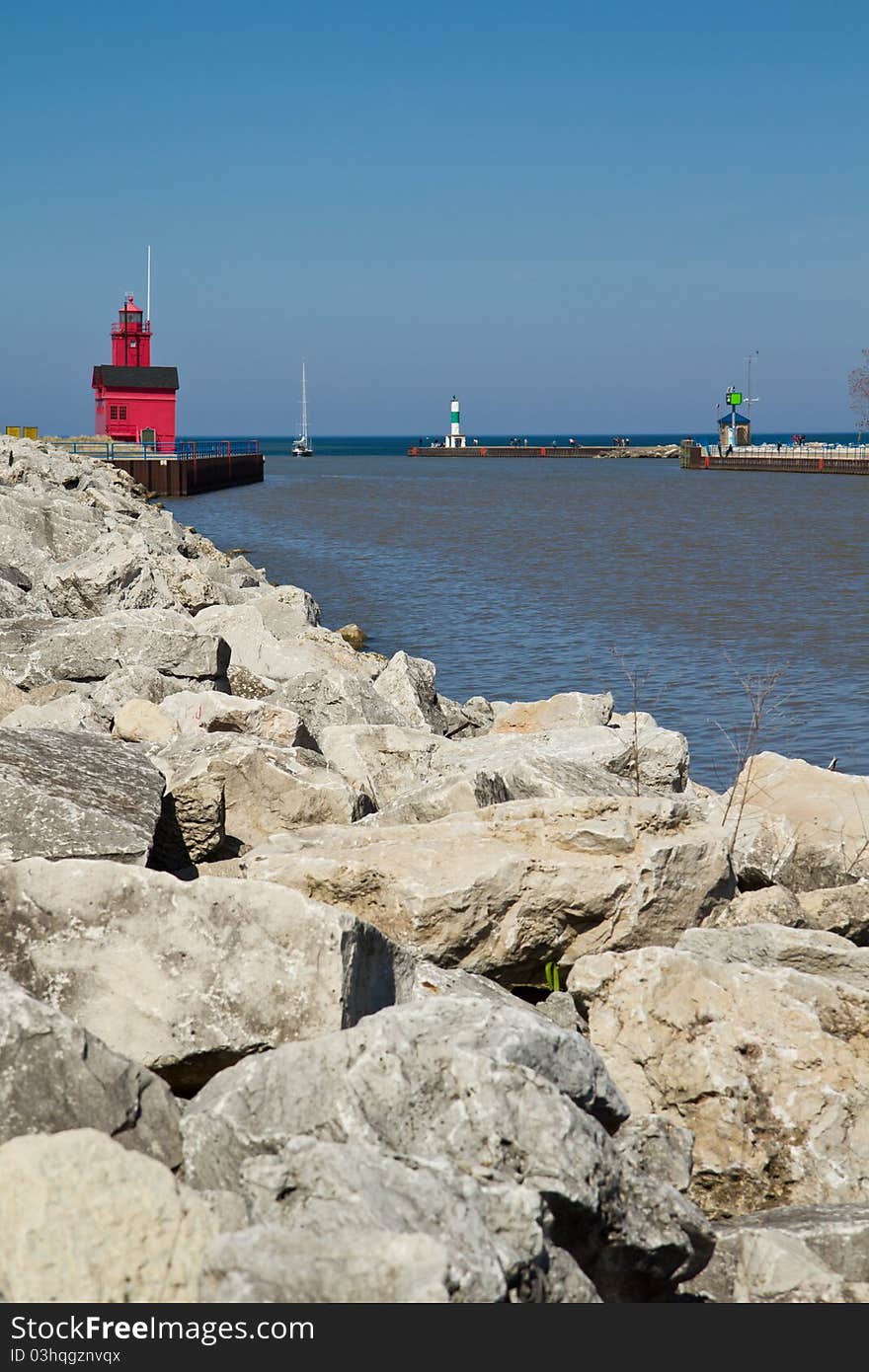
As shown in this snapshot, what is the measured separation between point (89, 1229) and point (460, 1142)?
0.74m

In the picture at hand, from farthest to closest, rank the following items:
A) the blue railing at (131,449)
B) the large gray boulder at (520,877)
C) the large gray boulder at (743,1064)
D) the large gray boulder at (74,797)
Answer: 1. the blue railing at (131,449)
2. the large gray boulder at (520,877)
3. the large gray boulder at (74,797)
4. the large gray boulder at (743,1064)

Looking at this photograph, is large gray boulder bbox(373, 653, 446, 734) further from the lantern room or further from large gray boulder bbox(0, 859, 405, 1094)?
the lantern room

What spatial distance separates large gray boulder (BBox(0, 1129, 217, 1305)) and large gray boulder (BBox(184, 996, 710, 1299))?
0.58 feet

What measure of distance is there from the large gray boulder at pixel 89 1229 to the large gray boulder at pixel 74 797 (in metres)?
1.62

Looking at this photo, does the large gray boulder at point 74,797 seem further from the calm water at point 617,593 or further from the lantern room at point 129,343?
the lantern room at point 129,343

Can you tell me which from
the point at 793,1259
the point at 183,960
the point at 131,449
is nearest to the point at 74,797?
the point at 183,960

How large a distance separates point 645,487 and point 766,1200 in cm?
6204

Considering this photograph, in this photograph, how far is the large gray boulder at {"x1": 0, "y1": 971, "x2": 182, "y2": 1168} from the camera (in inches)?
110

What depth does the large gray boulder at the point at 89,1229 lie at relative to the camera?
234cm

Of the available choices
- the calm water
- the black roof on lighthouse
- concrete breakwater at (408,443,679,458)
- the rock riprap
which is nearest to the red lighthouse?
the black roof on lighthouse

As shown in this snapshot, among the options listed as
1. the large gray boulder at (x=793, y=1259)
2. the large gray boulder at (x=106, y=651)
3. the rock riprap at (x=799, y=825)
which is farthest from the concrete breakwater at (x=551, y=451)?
the large gray boulder at (x=793, y=1259)

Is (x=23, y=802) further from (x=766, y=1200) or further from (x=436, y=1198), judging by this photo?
(x=766, y=1200)

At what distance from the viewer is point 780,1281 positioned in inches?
112

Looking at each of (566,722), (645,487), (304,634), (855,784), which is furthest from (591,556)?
(645,487)
